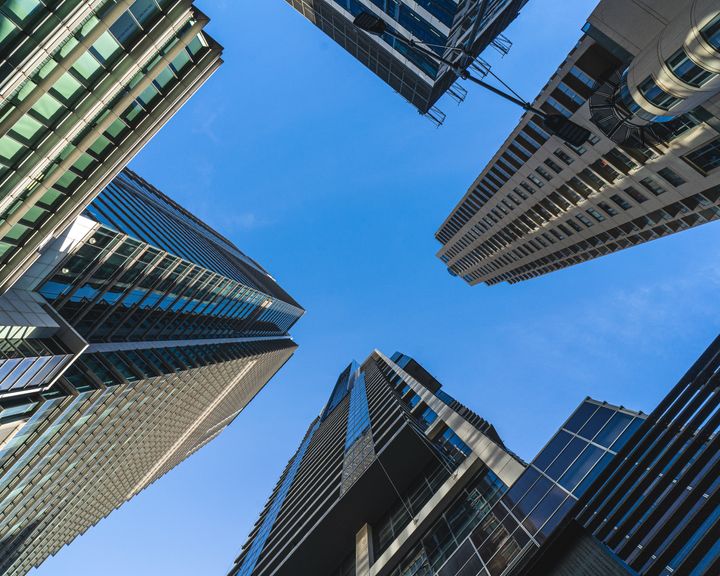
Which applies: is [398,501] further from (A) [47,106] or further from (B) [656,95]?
(A) [47,106]

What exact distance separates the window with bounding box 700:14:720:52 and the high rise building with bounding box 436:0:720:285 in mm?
38

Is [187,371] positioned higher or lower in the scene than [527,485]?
lower

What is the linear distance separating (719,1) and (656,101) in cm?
584

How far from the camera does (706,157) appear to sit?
25.9 meters

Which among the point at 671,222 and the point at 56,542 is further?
the point at 56,542

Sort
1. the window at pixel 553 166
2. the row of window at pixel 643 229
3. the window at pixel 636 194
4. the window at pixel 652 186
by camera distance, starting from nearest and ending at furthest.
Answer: the window at pixel 652 186 < the row of window at pixel 643 229 < the window at pixel 636 194 < the window at pixel 553 166

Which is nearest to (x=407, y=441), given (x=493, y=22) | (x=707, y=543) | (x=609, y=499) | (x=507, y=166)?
(x=609, y=499)

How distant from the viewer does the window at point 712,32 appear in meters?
14.7

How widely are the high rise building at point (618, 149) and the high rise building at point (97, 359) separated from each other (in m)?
37.1

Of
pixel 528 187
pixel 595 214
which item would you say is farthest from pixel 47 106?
pixel 595 214

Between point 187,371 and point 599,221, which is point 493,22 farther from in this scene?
point 187,371

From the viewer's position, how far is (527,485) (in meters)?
20.2

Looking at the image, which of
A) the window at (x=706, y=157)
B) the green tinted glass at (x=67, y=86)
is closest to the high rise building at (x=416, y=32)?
the window at (x=706, y=157)

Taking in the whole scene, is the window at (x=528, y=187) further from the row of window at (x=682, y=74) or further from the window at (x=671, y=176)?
the row of window at (x=682, y=74)
